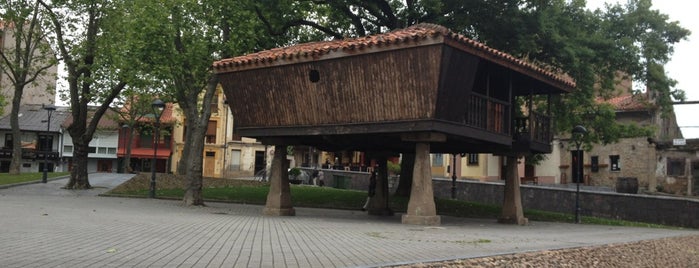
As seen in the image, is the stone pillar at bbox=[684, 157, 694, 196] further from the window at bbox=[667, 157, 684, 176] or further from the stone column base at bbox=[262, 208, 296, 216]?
the stone column base at bbox=[262, 208, 296, 216]

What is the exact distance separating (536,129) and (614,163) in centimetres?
3031

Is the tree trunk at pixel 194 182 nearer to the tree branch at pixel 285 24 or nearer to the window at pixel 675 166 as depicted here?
the tree branch at pixel 285 24

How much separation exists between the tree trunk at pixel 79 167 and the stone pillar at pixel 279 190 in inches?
572

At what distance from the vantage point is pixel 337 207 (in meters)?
24.6

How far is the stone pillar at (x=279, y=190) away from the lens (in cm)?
1827

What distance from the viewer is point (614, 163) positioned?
46188mm

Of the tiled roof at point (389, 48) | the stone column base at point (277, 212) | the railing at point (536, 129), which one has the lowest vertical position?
the stone column base at point (277, 212)

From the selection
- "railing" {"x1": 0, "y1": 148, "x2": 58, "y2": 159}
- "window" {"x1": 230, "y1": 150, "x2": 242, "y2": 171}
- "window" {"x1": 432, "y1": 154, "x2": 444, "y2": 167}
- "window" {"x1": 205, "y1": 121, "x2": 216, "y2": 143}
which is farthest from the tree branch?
"railing" {"x1": 0, "y1": 148, "x2": 58, "y2": 159}

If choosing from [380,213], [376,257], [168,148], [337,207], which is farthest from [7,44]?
[376,257]

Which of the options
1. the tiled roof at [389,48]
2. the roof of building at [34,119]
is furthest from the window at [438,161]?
the roof of building at [34,119]

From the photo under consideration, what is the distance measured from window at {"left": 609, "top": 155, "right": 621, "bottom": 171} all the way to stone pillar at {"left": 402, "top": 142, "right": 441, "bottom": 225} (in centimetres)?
3514

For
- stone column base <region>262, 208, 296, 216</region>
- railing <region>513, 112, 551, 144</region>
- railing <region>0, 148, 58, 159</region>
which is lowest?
stone column base <region>262, 208, 296, 216</region>

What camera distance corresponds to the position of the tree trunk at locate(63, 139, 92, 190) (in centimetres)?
2880

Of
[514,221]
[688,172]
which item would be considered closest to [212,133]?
[688,172]
